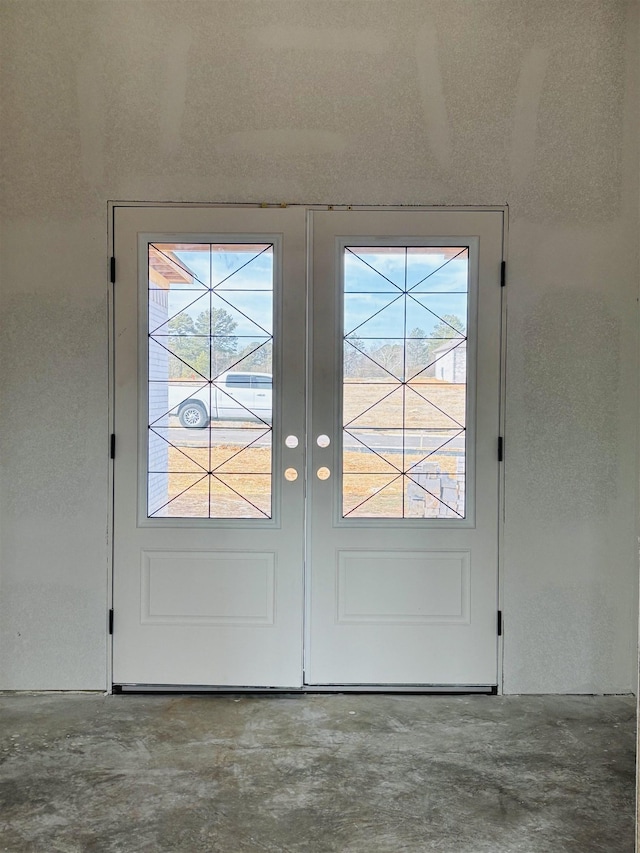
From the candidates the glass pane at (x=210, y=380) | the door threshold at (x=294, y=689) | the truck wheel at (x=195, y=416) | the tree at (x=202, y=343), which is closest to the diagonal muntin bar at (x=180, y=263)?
the glass pane at (x=210, y=380)

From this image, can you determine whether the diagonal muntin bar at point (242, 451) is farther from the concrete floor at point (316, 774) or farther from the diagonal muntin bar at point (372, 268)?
the concrete floor at point (316, 774)

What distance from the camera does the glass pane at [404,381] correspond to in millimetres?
3137

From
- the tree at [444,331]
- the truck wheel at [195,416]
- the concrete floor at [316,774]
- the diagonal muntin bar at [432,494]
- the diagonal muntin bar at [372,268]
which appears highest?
the diagonal muntin bar at [372,268]

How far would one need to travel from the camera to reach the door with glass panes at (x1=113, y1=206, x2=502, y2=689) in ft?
10.3

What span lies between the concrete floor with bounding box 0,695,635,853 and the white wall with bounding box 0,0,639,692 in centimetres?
34

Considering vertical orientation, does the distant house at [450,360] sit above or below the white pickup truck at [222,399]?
above

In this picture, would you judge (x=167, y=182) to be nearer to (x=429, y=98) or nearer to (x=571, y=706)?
(x=429, y=98)

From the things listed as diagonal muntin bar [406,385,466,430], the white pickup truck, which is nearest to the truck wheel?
the white pickup truck

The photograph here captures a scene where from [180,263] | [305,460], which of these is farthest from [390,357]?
[180,263]

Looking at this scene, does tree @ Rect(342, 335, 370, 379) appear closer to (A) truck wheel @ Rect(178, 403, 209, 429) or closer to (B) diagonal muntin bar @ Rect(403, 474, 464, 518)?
(B) diagonal muntin bar @ Rect(403, 474, 464, 518)

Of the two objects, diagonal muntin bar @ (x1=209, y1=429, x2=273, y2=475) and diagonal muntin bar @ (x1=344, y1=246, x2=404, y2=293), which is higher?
diagonal muntin bar @ (x1=344, y1=246, x2=404, y2=293)

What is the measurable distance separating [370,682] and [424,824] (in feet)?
3.32

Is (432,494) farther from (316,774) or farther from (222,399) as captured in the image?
(316,774)

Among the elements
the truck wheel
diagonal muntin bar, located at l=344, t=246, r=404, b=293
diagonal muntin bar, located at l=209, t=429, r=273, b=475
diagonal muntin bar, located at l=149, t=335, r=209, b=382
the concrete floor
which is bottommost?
the concrete floor
